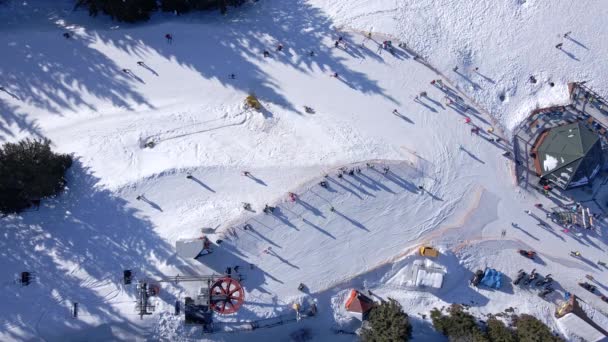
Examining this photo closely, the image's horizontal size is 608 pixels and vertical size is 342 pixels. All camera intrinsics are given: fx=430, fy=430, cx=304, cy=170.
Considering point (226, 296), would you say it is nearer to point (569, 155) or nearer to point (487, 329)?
point (487, 329)

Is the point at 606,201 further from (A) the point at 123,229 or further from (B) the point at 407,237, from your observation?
(A) the point at 123,229

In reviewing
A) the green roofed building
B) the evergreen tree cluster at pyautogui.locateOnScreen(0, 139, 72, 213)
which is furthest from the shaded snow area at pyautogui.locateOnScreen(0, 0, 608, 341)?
the green roofed building

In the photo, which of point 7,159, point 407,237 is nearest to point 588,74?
point 407,237

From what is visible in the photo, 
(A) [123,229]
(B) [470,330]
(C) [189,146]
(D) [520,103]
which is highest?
(D) [520,103]

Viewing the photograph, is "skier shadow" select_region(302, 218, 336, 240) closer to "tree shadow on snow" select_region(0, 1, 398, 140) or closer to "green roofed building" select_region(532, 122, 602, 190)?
"tree shadow on snow" select_region(0, 1, 398, 140)

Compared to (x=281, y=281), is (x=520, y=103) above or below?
above

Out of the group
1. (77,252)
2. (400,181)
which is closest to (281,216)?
(400,181)
